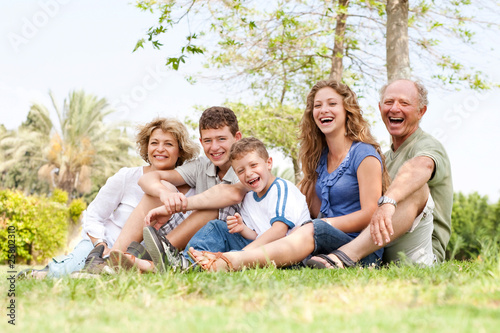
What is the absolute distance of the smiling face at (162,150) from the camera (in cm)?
530

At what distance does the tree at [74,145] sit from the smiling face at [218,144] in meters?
24.7

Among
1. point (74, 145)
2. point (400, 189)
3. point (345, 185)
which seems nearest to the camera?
point (400, 189)

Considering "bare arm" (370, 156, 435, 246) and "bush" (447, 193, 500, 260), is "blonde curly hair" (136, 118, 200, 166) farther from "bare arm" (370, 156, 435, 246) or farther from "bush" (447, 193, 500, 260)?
"bush" (447, 193, 500, 260)

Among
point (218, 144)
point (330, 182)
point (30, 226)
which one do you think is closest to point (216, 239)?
point (218, 144)

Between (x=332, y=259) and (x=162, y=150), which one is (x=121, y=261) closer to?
(x=332, y=259)

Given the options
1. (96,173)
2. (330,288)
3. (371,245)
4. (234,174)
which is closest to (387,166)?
(371,245)

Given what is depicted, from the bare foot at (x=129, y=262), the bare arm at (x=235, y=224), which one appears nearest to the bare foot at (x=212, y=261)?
the bare foot at (x=129, y=262)

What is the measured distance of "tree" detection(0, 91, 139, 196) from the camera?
29.0 m

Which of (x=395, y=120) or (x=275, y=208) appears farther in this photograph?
(x=395, y=120)

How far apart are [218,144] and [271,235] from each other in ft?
4.14

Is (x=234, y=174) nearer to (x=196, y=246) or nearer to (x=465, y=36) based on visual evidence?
(x=196, y=246)

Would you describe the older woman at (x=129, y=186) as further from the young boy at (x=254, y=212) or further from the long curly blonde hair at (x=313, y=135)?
the long curly blonde hair at (x=313, y=135)

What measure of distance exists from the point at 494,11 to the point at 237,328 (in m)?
11.6

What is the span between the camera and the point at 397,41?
896cm
